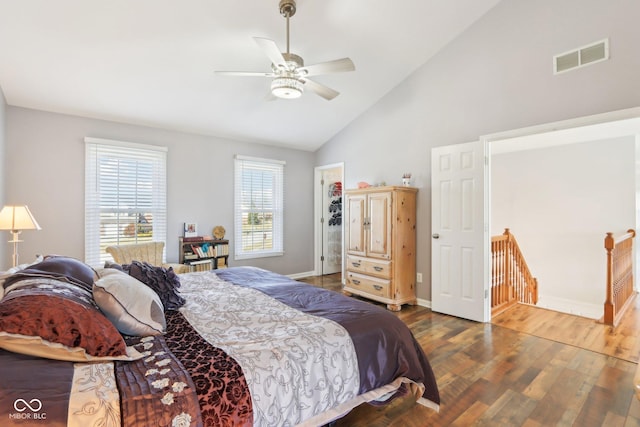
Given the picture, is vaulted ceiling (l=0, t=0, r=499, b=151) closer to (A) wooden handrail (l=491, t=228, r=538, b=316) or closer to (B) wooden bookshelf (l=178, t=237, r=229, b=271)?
(B) wooden bookshelf (l=178, t=237, r=229, b=271)

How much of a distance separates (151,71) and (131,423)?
133 inches

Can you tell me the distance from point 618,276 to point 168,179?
614cm

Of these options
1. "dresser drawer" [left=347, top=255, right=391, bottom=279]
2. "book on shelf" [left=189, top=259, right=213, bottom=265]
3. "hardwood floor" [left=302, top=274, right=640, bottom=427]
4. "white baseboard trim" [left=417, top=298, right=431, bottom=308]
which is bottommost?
"hardwood floor" [left=302, top=274, right=640, bottom=427]

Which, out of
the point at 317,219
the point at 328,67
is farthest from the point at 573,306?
the point at 328,67

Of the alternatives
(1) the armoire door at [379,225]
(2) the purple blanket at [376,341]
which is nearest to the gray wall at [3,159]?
(2) the purple blanket at [376,341]

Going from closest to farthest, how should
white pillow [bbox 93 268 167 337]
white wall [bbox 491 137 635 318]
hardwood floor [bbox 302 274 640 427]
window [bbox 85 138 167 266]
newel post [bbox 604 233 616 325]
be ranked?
1. white pillow [bbox 93 268 167 337]
2. hardwood floor [bbox 302 274 640 427]
3. newel post [bbox 604 233 616 325]
4. window [bbox 85 138 167 266]
5. white wall [bbox 491 137 635 318]

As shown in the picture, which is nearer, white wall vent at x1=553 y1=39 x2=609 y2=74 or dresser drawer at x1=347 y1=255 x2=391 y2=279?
white wall vent at x1=553 y1=39 x2=609 y2=74

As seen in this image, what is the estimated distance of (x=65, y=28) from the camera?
2.60 m

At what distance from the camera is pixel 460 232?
12.2ft

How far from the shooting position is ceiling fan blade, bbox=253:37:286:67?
206 cm

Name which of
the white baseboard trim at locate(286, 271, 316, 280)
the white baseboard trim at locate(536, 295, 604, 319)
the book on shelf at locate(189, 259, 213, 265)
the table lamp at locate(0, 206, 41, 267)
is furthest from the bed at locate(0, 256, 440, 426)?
the white baseboard trim at locate(536, 295, 604, 319)

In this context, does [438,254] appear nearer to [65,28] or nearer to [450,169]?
[450,169]

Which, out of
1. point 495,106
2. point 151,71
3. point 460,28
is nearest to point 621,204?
point 495,106

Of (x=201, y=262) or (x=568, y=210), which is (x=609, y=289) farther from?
(x=201, y=262)
